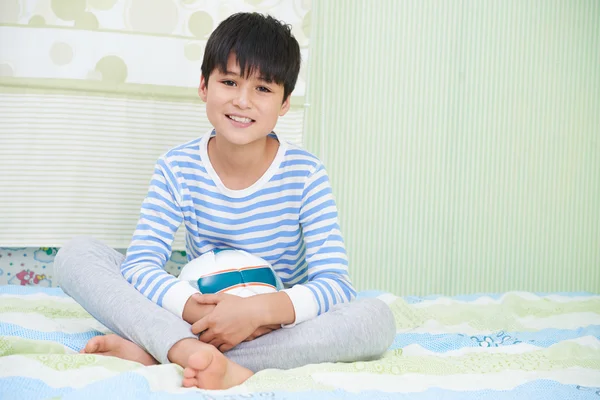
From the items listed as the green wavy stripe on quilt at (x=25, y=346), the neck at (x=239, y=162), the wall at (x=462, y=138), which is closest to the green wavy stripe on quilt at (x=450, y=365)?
the green wavy stripe on quilt at (x=25, y=346)

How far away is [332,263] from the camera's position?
1321 millimetres

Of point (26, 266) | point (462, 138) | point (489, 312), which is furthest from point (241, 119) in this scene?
point (462, 138)

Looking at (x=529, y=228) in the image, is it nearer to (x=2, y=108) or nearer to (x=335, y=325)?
(x=335, y=325)

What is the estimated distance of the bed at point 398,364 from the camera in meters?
0.91

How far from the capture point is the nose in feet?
4.31

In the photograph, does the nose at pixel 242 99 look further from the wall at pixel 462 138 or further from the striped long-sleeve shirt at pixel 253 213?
the wall at pixel 462 138

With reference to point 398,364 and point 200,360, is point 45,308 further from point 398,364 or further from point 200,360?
point 398,364

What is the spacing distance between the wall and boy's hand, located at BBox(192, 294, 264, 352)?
43.5 inches

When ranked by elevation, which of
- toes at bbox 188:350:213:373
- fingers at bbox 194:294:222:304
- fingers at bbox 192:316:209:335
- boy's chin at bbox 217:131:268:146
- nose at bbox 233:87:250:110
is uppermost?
nose at bbox 233:87:250:110

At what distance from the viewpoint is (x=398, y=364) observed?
44.1 inches

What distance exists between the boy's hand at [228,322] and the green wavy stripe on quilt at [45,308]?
456mm

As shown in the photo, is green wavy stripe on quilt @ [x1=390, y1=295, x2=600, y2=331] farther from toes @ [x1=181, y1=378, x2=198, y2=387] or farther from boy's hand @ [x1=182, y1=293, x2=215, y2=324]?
toes @ [x1=181, y1=378, x2=198, y2=387]

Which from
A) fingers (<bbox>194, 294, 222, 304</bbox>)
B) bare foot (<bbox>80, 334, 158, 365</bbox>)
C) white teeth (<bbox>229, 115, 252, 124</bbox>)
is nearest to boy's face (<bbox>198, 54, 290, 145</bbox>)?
white teeth (<bbox>229, 115, 252, 124</bbox>)

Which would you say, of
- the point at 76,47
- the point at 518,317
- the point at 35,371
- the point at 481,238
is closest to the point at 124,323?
the point at 35,371
